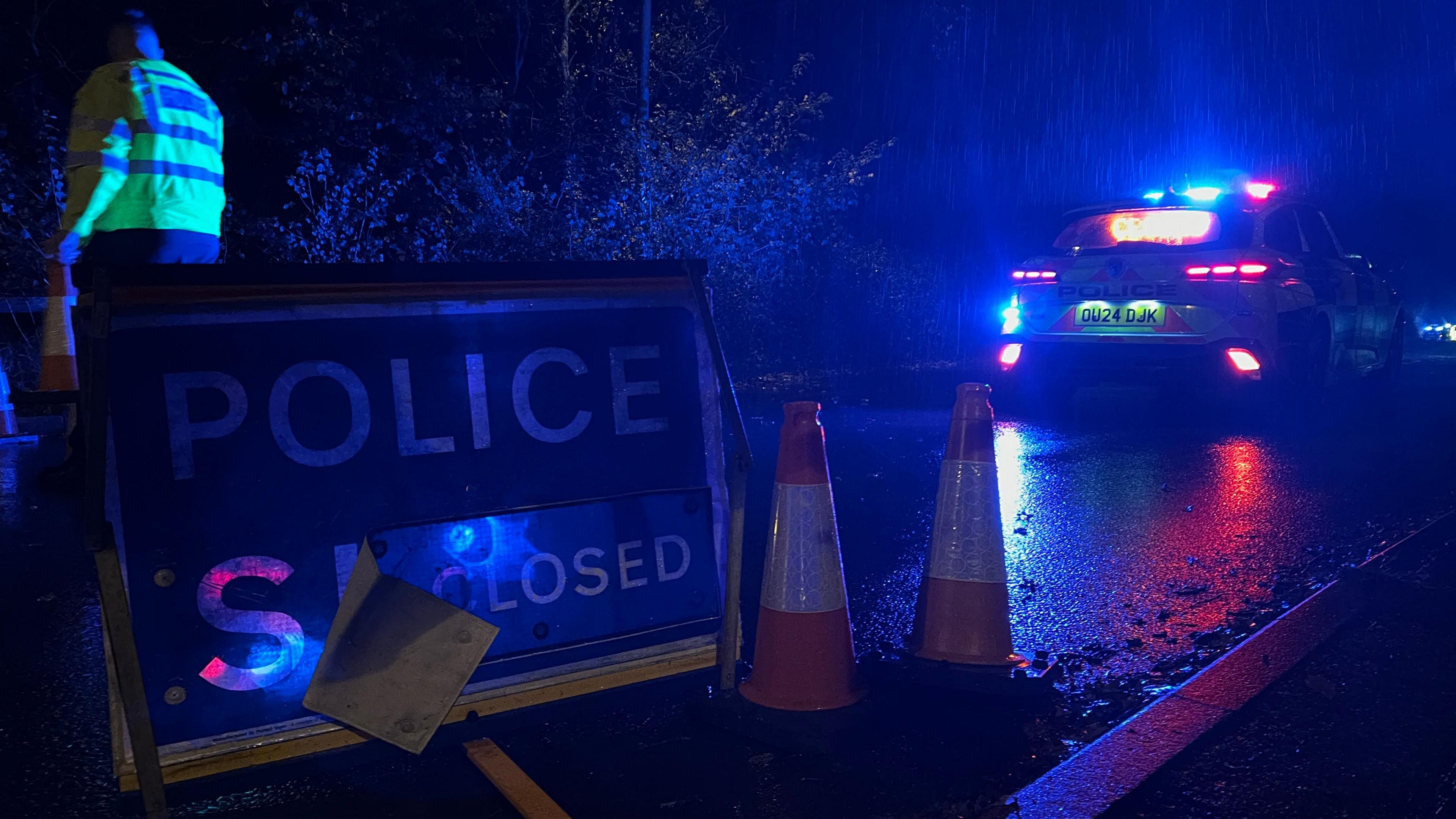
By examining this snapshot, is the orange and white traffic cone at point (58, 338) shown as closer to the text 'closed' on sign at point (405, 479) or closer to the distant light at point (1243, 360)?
the text 'closed' on sign at point (405, 479)

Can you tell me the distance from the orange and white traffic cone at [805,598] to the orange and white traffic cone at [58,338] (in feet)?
16.6

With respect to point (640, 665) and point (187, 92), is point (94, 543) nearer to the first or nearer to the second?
point (640, 665)

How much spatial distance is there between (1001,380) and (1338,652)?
6.16 m

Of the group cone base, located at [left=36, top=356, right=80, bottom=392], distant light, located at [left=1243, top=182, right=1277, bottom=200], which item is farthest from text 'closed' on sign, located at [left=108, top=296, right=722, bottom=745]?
distant light, located at [left=1243, top=182, right=1277, bottom=200]

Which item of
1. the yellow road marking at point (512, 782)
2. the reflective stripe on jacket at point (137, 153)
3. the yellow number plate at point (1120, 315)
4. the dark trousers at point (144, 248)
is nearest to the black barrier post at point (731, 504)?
the yellow road marking at point (512, 782)

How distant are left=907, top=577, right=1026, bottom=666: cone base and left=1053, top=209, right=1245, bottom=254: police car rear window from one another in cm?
593

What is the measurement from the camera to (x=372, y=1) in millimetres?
15039

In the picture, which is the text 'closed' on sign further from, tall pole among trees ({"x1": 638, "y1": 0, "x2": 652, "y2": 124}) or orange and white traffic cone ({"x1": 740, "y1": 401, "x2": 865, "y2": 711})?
tall pole among trees ({"x1": 638, "y1": 0, "x2": 652, "y2": 124})

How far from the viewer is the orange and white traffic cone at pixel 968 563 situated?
11.3ft

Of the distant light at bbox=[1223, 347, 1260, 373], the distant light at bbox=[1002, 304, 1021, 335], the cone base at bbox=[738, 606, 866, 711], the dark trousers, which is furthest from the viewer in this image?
the distant light at bbox=[1002, 304, 1021, 335]

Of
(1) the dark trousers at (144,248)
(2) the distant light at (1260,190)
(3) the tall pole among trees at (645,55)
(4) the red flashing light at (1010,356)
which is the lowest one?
(4) the red flashing light at (1010,356)

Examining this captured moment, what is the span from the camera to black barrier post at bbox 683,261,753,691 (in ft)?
10.6

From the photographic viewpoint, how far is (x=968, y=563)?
346 cm

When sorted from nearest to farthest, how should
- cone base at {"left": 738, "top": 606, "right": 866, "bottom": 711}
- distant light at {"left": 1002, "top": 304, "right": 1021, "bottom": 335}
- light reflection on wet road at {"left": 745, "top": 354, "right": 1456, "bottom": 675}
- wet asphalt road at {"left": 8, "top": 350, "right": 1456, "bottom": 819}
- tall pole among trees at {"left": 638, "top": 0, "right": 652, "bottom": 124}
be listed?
wet asphalt road at {"left": 8, "top": 350, "right": 1456, "bottom": 819}
cone base at {"left": 738, "top": 606, "right": 866, "bottom": 711}
light reflection on wet road at {"left": 745, "top": 354, "right": 1456, "bottom": 675}
distant light at {"left": 1002, "top": 304, "right": 1021, "bottom": 335}
tall pole among trees at {"left": 638, "top": 0, "right": 652, "bottom": 124}
